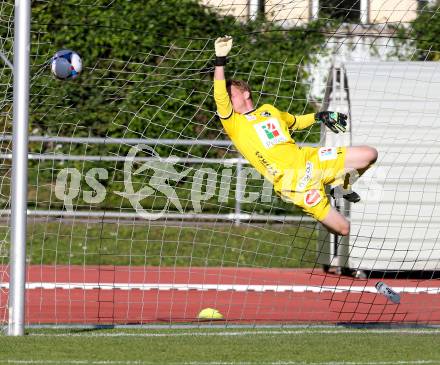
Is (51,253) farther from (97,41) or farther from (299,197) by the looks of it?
(299,197)

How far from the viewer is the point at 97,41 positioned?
17188mm

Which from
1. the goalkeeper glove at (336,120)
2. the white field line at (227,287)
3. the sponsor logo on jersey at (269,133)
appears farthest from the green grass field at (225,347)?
the white field line at (227,287)

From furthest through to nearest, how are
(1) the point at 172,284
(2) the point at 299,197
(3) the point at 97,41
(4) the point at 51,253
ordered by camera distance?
(3) the point at 97,41, (4) the point at 51,253, (1) the point at 172,284, (2) the point at 299,197

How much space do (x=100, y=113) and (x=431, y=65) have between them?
5.07 metres

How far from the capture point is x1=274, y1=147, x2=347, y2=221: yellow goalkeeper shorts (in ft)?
29.5

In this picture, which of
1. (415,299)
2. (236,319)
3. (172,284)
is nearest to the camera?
(236,319)

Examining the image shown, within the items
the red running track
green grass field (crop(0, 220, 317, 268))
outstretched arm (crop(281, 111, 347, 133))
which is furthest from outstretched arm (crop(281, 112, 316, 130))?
Answer: green grass field (crop(0, 220, 317, 268))

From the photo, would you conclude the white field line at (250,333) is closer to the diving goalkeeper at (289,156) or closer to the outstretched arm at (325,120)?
the diving goalkeeper at (289,156)

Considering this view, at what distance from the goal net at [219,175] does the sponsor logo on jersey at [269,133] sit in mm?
1040

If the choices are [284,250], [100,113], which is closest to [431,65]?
[284,250]

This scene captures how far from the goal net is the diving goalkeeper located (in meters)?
0.84

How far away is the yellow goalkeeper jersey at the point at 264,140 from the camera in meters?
9.08

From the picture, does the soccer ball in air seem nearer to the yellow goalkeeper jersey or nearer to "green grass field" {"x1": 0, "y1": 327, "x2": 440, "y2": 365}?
the yellow goalkeeper jersey

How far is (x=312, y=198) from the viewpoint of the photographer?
29.5ft
